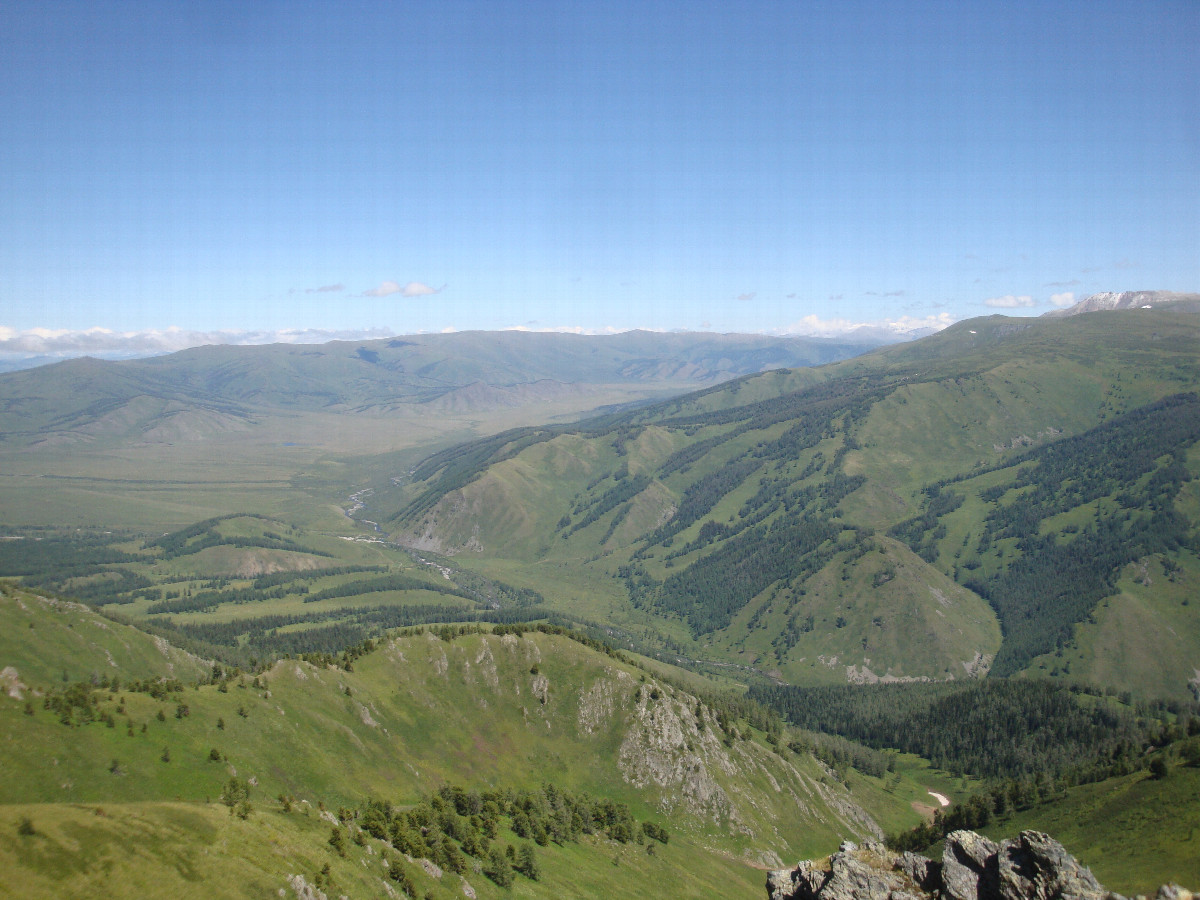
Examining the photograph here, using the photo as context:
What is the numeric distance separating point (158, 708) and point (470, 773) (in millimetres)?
55446

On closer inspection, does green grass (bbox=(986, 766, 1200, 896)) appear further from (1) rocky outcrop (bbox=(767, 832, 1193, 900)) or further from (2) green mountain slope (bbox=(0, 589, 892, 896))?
(2) green mountain slope (bbox=(0, 589, 892, 896))

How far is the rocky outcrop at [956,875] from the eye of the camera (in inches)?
1941

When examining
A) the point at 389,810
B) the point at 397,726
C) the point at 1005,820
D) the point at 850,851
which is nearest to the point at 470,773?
the point at 397,726

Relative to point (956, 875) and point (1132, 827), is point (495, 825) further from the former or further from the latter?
point (1132, 827)

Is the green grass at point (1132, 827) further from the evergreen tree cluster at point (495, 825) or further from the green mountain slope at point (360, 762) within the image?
the evergreen tree cluster at point (495, 825)

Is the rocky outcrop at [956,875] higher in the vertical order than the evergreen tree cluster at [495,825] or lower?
higher

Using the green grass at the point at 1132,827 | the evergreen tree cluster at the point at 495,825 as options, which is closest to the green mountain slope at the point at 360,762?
the evergreen tree cluster at the point at 495,825

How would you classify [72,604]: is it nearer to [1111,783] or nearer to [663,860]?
[663,860]

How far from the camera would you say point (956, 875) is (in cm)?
5409

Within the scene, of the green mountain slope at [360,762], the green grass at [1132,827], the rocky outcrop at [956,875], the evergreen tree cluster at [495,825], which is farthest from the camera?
the green grass at [1132,827]

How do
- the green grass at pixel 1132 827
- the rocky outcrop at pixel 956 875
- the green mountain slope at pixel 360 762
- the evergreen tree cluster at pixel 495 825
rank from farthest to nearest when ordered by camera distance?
1. the green grass at pixel 1132 827
2. the evergreen tree cluster at pixel 495 825
3. the green mountain slope at pixel 360 762
4. the rocky outcrop at pixel 956 875

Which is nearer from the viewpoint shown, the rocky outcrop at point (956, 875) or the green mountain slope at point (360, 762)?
the rocky outcrop at point (956, 875)

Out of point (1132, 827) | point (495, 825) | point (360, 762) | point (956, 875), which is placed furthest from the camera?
point (360, 762)

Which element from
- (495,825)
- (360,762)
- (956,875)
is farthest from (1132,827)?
(360,762)
